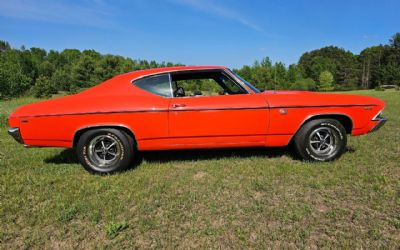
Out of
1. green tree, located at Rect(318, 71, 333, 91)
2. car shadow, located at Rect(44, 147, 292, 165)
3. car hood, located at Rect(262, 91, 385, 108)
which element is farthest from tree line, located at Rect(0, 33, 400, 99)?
car hood, located at Rect(262, 91, 385, 108)

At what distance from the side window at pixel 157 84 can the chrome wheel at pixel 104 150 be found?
908 mm

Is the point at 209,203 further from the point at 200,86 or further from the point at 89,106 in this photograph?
the point at 200,86

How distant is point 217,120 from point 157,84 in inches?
42.6

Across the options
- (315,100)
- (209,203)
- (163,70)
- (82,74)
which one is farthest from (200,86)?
(82,74)

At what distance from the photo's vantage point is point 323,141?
4.39m

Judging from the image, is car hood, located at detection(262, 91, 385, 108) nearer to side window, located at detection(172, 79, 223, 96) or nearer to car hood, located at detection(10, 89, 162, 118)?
side window, located at detection(172, 79, 223, 96)

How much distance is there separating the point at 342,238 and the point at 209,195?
4.80ft

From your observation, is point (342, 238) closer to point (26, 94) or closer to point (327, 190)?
point (327, 190)

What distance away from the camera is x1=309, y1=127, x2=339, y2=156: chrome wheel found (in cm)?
434

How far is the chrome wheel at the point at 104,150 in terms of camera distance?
415cm

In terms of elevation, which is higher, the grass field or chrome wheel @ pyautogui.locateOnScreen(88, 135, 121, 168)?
chrome wheel @ pyautogui.locateOnScreen(88, 135, 121, 168)

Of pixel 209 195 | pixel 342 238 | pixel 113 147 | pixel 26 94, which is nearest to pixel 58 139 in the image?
pixel 113 147

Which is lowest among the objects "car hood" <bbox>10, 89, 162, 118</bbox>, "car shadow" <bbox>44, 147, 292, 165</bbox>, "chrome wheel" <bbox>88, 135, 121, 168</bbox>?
"car shadow" <bbox>44, 147, 292, 165</bbox>

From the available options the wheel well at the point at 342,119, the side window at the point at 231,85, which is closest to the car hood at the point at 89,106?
the side window at the point at 231,85
